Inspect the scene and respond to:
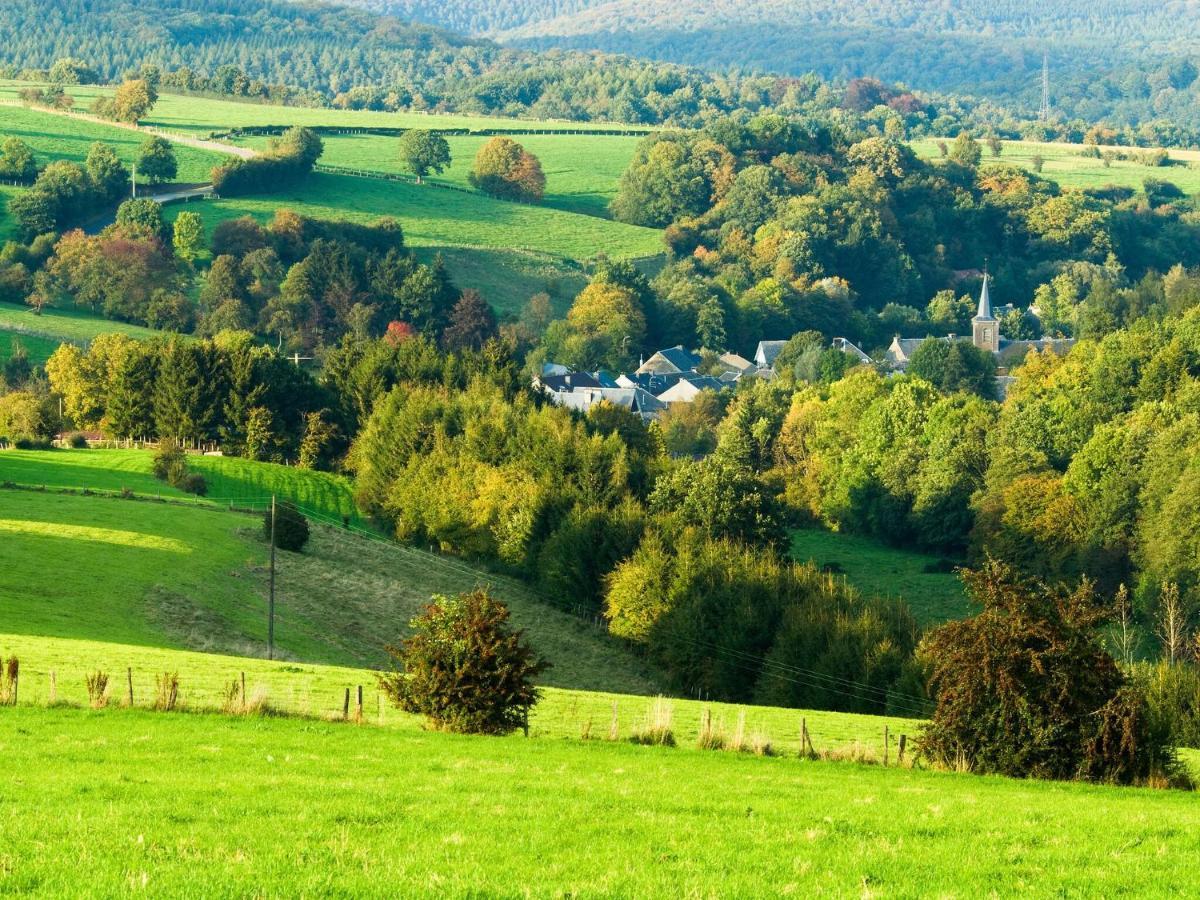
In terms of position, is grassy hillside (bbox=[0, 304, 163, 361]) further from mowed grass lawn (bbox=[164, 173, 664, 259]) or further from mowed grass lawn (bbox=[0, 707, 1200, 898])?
mowed grass lawn (bbox=[0, 707, 1200, 898])

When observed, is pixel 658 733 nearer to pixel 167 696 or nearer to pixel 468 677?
pixel 468 677

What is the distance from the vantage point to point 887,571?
87.7 m

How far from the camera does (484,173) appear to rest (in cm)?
19450

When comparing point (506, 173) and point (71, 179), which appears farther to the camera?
point (506, 173)

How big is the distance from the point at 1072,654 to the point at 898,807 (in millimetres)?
9671

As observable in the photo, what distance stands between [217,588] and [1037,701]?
116 feet

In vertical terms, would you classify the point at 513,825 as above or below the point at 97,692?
above

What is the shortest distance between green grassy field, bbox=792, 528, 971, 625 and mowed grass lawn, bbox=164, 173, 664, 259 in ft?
249

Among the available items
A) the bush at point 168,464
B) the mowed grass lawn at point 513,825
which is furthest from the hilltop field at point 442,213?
the mowed grass lawn at point 513,825

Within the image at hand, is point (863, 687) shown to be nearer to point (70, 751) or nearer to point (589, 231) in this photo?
point (70, 751)

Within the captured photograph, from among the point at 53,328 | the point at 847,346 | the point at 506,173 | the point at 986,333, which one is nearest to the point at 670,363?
the point at 847,346

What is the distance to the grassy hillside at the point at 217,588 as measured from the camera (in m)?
51.5

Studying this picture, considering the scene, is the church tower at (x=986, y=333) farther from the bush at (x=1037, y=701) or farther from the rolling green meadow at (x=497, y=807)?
the bush at (x=1037, y=701)

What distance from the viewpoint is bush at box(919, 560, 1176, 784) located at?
28516mm
